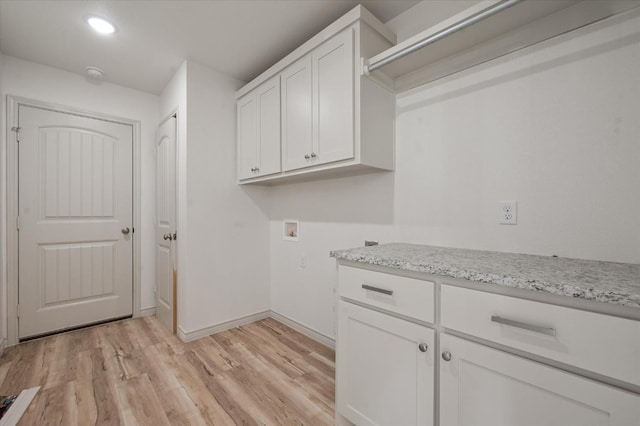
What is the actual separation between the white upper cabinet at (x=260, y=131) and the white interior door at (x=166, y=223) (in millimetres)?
656

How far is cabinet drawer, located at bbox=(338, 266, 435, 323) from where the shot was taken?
1085mm

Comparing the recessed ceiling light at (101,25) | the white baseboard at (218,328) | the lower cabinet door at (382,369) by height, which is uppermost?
the recessed ceiling light at (101,25)

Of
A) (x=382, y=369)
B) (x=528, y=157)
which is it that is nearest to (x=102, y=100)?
(x=382, y=369)

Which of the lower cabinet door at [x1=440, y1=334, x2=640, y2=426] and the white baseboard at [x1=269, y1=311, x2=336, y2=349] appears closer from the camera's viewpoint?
the lower cabinet door at [x1=440, y1=334, x2=640, y2=426]

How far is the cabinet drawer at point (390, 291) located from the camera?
1.08 m

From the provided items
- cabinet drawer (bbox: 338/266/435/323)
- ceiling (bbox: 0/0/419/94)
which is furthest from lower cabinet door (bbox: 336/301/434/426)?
ceiling (bbox: 0/0/419/94)

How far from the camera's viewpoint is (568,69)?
48.7 inches

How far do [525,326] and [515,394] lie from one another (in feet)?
0.73

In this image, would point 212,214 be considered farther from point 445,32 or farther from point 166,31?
point 445,32

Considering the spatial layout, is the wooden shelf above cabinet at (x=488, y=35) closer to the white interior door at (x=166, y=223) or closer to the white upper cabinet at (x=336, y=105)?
the white upper cabinet at (x=336, y=105)

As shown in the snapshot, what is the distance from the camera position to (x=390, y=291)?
1.18 m

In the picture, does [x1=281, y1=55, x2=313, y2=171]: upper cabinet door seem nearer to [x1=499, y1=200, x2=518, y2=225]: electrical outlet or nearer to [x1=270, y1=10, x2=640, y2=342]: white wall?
[x1=270, y1=10, x2=640, y2=342]: white wall

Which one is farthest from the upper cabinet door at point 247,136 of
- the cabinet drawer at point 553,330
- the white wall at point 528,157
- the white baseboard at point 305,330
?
the cabinet drawer at point 553,330

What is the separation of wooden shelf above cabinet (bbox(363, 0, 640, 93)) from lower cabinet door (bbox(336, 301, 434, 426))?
1319 millimetres
